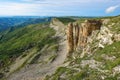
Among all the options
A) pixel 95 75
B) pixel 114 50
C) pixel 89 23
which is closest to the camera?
pixel 95 75

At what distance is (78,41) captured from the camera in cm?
15400

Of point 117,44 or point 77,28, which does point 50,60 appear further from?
point 117,44

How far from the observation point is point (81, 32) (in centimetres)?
14500

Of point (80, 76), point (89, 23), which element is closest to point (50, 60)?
point (89, 23)

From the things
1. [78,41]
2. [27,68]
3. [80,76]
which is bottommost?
[27,68]

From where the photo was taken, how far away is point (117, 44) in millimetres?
79500

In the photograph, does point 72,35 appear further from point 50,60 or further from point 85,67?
point 85,67

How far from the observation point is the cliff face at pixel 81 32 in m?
131

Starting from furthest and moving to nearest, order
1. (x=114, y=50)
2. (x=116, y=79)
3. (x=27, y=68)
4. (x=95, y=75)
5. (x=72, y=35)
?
(x=27, y=68) → (x=72, y=35) → (x=114, y=50) → (x=95, y=75) → (x=116, y=79)

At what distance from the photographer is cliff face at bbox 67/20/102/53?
13138 cm

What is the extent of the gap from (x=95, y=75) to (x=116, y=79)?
19.3ft

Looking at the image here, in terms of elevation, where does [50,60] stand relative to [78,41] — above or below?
below

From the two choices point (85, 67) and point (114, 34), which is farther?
point (114, 34)

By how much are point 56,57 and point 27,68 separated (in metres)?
23.4
